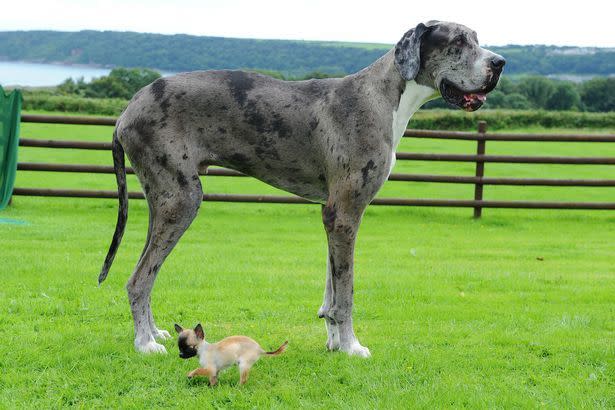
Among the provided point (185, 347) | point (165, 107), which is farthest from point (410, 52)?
point (185, 347)

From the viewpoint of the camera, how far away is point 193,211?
5.23 meters

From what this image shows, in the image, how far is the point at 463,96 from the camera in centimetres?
511

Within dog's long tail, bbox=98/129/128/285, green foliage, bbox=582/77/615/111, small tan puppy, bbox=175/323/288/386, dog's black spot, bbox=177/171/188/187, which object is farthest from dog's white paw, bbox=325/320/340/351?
Answer: green foliage, bbox=582/77/615/111

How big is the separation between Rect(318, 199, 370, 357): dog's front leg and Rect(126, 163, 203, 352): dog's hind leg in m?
0.90

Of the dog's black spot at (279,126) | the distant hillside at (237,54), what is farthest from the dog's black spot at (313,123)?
the distant hillside at (237,54)

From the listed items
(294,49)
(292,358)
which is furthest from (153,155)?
(294,49)

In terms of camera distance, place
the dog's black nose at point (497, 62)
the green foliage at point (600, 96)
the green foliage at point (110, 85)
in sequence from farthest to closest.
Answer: the green foliage at point (600, 96)
the green foliage at point (110, 85)
the dog's black nose at point (497, 62)

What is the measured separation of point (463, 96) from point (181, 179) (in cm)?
189

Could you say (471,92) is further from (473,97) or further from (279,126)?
(279,126)

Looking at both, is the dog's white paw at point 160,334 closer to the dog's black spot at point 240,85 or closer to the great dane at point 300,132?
the great dane at point 300,132

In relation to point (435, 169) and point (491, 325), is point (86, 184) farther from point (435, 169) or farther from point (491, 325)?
point (491, 325)

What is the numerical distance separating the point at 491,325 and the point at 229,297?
2329 mm

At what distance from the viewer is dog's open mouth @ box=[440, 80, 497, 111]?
16.7 feet

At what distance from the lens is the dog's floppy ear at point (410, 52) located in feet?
16.7
